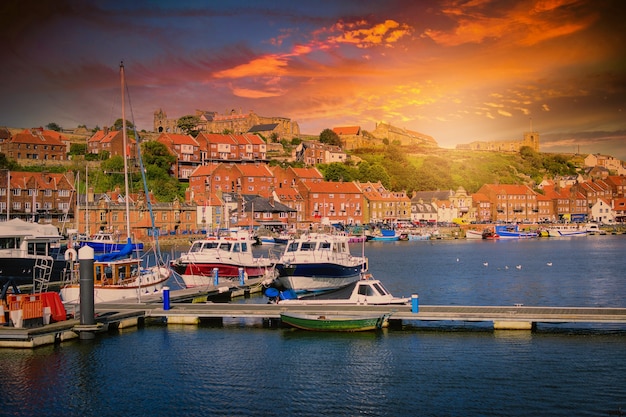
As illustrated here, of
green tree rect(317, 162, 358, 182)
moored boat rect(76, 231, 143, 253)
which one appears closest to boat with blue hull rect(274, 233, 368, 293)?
moored boat rect(76, 231, 143, 253)

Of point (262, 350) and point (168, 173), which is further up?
point (168, 173)

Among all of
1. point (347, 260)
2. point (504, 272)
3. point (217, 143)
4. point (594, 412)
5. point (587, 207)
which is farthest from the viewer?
point (587, 207)

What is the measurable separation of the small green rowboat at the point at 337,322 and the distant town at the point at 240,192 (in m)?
46.1

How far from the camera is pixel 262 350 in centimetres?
2784

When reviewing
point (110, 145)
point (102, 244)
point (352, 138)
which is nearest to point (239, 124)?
point (352, 138)

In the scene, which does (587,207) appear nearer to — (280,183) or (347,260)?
(280,183)

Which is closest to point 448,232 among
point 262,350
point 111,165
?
point 111,165

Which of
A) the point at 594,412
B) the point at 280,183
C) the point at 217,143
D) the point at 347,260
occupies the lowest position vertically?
the point at 594,412

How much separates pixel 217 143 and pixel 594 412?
117m

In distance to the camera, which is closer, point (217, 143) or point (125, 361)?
point (125, 361)

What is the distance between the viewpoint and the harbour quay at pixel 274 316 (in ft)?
90.7

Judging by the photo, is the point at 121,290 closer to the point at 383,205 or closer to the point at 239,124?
the point at 383,205

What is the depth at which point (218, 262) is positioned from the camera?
152 ft

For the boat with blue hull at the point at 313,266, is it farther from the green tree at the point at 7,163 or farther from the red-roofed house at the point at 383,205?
the red-roofed house at the point at 383,205
